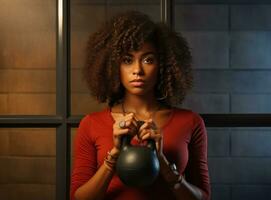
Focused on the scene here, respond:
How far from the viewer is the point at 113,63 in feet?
3.11

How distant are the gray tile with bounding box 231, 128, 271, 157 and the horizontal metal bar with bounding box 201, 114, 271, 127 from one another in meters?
0.02

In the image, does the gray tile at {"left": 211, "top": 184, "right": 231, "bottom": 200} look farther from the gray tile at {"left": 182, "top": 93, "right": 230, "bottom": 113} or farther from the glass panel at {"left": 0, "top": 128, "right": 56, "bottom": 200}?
the glass panel at {"left": 0, "top": 128, "right": 56, "bottom": 200}

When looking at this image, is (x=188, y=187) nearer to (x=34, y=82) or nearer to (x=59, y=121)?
(x=59, y=121)

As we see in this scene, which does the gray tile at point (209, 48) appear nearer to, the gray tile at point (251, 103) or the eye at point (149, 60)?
the gray tile at point (251, 103)

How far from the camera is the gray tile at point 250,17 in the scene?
116 centimetres

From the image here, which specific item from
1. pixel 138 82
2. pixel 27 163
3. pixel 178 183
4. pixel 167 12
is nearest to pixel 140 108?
pixel 138 82

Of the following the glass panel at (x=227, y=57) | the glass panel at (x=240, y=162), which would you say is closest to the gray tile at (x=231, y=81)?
the glass panel at (x=227, y=57)

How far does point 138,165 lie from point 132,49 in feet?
0.93

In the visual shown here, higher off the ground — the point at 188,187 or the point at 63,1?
the point at 63,1

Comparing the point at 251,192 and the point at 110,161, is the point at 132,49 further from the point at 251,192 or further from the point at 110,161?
the point at 251,192

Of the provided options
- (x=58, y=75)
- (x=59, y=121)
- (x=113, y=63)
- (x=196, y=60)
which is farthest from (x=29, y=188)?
(x=196, y=60)

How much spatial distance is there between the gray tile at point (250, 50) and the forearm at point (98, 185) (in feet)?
1.73

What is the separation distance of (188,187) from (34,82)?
22.2 inches

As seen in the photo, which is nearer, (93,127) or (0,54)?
(93,127)
